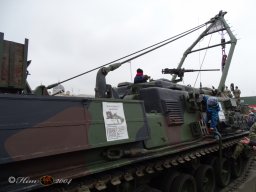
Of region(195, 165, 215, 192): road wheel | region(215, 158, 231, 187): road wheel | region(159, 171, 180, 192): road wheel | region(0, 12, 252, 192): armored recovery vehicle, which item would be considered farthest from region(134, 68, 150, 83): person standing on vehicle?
region(215, 158, 231, 187): road wheel

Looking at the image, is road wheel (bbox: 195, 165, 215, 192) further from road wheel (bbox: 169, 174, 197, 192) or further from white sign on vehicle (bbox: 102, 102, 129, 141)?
white sign on vehicle (bbox: 102, 102, 129, 141)

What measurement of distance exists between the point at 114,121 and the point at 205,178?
159 inches

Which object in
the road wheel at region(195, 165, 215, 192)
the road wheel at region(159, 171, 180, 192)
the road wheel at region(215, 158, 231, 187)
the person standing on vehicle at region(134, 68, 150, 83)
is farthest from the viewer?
the road wheel at region(215, 158, 231, 187)

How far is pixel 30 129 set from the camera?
3.63 meters

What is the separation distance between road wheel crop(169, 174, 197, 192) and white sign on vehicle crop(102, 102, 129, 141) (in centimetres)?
211

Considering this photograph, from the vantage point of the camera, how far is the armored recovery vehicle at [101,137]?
3566 mm

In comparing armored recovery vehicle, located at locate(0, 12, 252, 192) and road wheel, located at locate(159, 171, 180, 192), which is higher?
armored recovery vehicle, located at locate(0, 12, 252, 192)

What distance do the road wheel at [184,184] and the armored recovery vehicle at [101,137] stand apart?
2 cm

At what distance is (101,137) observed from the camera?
461 centimetres

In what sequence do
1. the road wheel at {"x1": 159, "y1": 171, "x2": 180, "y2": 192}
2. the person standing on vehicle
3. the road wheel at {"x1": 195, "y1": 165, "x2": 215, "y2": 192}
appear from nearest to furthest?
1. the road wheel at {"x1": 159, "y1": 171, "x2": 180, "y2": 192}
2. the road wheel at {"x1": 195, "y1": 165, "x2": 215, "y2": 192}
3. the person standing on vehicle

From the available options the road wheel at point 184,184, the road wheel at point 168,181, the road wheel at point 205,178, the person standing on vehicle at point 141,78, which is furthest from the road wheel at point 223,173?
the person standing on vehicle at point 141,78

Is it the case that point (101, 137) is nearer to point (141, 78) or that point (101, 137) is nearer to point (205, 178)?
point (141, 78)

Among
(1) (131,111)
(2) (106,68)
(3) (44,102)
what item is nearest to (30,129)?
Result: (3) (44,102)

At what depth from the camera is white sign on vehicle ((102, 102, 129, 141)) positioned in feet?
15.7
